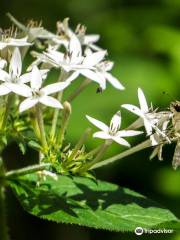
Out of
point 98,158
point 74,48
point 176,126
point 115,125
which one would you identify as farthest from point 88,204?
point 74,48

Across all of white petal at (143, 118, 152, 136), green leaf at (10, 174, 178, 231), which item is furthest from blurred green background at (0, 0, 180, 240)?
white petal at (143, 118, 152, 136)

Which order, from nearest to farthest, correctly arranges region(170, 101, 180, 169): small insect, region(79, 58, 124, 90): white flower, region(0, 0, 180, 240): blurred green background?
region(170, 101, 180, 169): small insect < region(79, 58, 124, 90): white flower < region(0, 0, 180, 240): blurred green background

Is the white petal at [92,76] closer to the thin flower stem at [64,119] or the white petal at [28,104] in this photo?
the thin flower stem at [64,119]

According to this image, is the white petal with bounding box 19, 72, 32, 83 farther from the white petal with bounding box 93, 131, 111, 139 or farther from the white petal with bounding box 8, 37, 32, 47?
the white petal with bounding box 93, 131, 111, 139

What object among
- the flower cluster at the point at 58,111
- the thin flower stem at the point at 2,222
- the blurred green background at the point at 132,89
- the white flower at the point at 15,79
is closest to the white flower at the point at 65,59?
the flower cluster at the point at 58,111

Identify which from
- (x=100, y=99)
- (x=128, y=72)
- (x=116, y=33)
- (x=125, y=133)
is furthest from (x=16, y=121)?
(x=116, y=33)

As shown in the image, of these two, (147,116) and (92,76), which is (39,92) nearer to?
(92,76)
